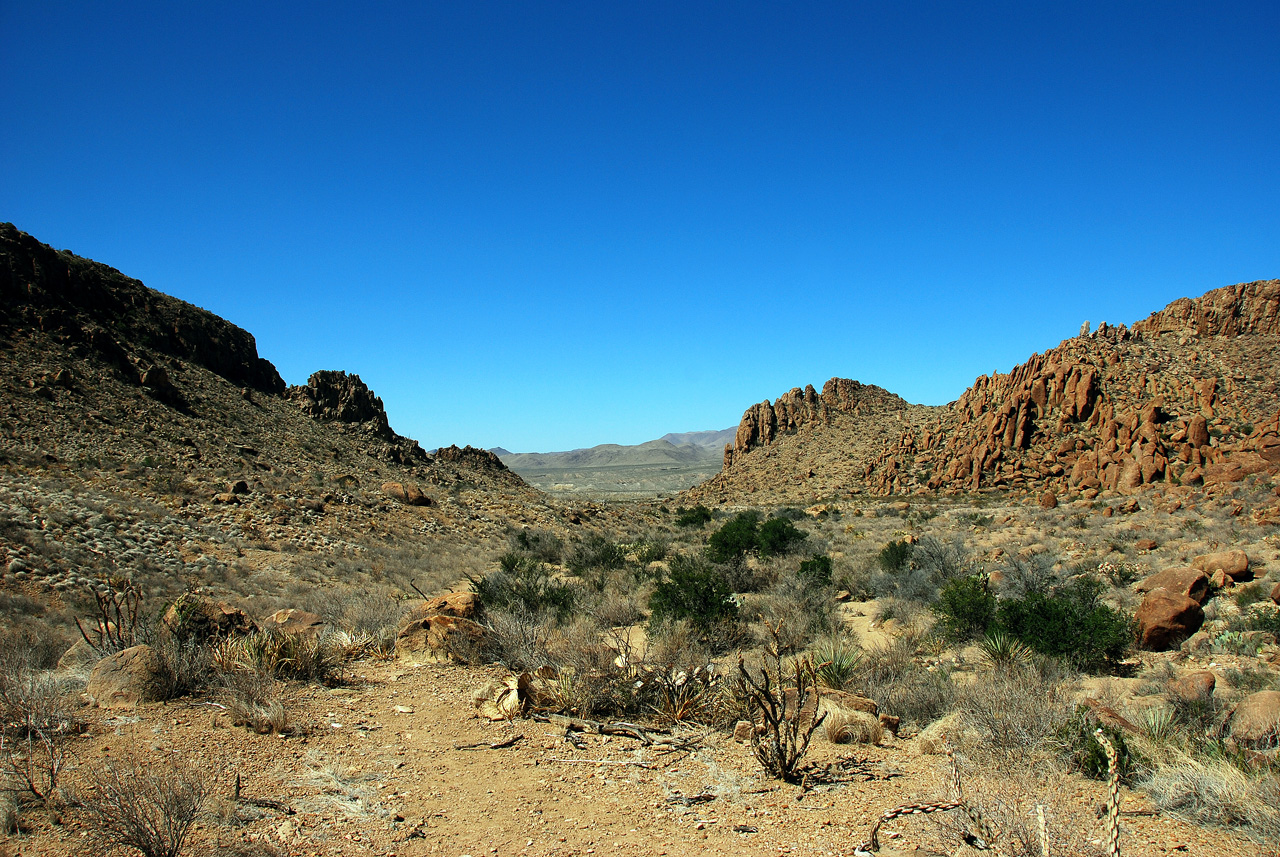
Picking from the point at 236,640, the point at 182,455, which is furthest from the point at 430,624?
the point at 182,455

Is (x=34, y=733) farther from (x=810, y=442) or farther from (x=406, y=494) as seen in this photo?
(x=810, y=442)

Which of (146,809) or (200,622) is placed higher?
(200,622)

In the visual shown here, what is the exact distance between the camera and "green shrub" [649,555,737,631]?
36.9 ft

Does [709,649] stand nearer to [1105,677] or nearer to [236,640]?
[1105,677]

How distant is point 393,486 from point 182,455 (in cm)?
759

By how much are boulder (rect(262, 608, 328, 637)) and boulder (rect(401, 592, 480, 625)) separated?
1.21 m

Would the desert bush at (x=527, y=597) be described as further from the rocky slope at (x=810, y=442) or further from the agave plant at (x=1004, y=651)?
the rocky slope at (x=810, y=442)

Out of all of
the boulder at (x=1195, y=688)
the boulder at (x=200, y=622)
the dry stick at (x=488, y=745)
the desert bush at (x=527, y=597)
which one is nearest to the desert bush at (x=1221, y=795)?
the boulder at (x=1195, y=688)

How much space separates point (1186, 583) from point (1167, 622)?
79.3 inches

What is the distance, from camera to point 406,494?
89.9ft

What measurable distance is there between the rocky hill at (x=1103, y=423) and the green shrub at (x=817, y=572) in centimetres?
2061

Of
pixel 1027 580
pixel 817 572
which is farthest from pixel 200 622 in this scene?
pixel 1027 580

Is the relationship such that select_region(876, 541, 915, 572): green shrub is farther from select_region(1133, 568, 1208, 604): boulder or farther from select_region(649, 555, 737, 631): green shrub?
select_region(649, 555, 737, 631): green shrub

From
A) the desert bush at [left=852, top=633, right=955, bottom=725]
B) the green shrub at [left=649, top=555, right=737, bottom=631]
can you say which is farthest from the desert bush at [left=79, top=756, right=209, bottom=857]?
the green shrub at [left=649, top=555, right=737, bottom=631]
